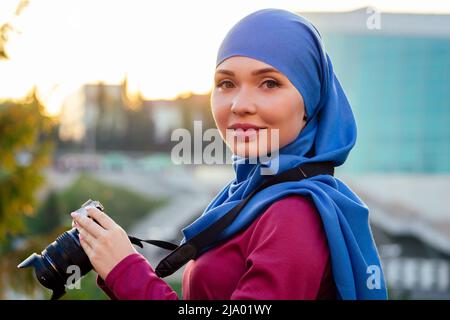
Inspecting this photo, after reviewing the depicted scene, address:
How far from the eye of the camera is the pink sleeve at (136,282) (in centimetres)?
158

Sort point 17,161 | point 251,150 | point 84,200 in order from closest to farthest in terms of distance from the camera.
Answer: point 251,150
point 17,161
point 84,200

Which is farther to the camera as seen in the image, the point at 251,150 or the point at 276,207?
the point at 251,150

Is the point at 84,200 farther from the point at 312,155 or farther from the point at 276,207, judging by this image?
the point at 276,207

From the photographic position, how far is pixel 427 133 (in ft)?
128

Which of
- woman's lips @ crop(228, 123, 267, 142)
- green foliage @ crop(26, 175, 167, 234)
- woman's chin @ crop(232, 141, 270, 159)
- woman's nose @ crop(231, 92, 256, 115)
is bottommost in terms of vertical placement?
green foliage @ crop(26, 175, 167, 234)

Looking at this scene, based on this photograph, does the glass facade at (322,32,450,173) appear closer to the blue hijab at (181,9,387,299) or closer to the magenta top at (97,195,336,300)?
the blue hijab at (181,9,387,299)

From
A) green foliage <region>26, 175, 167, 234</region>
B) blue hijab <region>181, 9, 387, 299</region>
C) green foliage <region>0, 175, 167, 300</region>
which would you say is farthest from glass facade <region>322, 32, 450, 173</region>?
blue hijab <region>181, 9, 387, 299</region>

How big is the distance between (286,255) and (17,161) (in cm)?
596

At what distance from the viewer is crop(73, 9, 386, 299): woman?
5.19 feet

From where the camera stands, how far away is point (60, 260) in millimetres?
1686

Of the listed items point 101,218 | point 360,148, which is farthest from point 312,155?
point 360,148

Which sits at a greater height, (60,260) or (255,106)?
(255,106)

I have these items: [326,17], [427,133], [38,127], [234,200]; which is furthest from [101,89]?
[234,200]

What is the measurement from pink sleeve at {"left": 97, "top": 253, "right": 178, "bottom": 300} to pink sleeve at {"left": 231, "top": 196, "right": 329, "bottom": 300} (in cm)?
14
